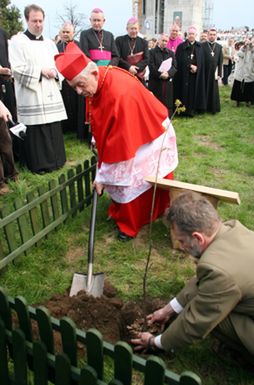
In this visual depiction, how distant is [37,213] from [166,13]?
133 feet

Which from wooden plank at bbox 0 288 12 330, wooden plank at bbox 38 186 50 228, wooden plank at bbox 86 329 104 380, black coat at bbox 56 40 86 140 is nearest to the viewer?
wooden plank at bbox 86 329 104 380

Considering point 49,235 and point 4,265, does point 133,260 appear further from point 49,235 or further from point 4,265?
point 4,265

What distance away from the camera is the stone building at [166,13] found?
1455 inches

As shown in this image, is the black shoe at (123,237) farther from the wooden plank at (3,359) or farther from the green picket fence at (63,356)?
the wooden plank at (3,359)

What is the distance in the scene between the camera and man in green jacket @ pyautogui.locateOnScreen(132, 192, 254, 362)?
183 centimetres

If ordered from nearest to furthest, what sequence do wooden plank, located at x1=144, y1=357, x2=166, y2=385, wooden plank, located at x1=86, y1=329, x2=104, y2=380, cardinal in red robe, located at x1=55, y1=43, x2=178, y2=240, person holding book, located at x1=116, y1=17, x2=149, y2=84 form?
wooden plank, located at x1=144, y1=357, x2=166, y2=385 → wooden plank, located at x1=86, y1=329, x2=104, y2=380 → cardinal in red robe, located at x1=55, y1=43, x2=178, y2=240 → person holding book, located at x1=116, y1=17, x2=149, y2=84

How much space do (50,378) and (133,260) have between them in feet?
5.62

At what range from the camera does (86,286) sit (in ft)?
10.3

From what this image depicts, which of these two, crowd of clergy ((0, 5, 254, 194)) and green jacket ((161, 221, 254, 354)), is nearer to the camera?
green jacket ((161, 221, 254, 354))

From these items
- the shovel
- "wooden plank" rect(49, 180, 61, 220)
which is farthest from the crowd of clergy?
the shovel

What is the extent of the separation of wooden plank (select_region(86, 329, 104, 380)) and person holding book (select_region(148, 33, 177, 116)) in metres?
7.59

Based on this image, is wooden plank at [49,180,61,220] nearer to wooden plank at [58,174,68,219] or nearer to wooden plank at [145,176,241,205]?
wooden plank at [58,174,68,219]

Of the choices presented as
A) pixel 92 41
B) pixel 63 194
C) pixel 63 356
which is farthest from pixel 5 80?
pixel 63 356

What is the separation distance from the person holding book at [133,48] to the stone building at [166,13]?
26.6m
